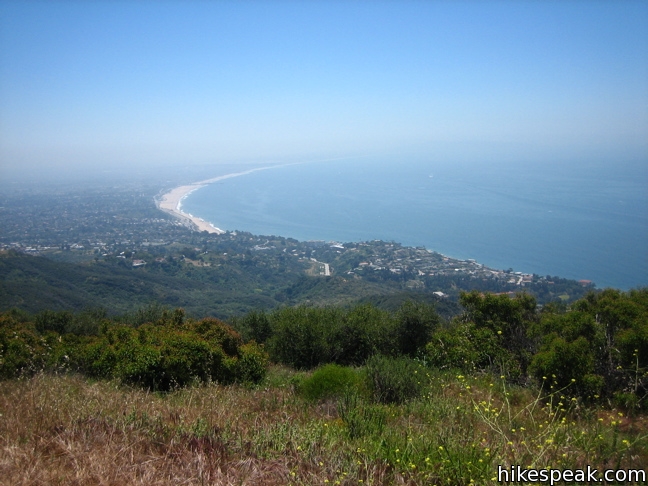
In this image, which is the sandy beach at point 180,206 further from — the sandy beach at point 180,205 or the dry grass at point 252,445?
the dry grass at point 252,445

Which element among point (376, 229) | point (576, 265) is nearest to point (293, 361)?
point (576, 265)

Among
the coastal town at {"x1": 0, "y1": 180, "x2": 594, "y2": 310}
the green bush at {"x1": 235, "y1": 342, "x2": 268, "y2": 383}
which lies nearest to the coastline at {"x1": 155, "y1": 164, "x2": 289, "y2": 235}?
the coastal town at {"x1": 0, "y1": 180, "x2": 594, "y2": 310}

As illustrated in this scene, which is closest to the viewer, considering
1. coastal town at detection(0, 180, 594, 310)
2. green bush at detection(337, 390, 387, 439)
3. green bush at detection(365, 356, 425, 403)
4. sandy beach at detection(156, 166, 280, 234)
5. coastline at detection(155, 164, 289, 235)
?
green bush at detection(337, 390, 387, 439)

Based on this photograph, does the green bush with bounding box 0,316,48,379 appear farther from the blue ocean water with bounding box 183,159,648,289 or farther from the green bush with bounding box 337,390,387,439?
the blue ocean water with bounding box 183,159,648,289

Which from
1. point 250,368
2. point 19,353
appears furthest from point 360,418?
point 19,353

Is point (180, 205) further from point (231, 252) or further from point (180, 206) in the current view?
point (231, 252)

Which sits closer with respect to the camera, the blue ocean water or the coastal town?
the coastal town

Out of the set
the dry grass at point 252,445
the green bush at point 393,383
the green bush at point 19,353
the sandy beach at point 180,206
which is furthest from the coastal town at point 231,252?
the dry grass at point 252,445
